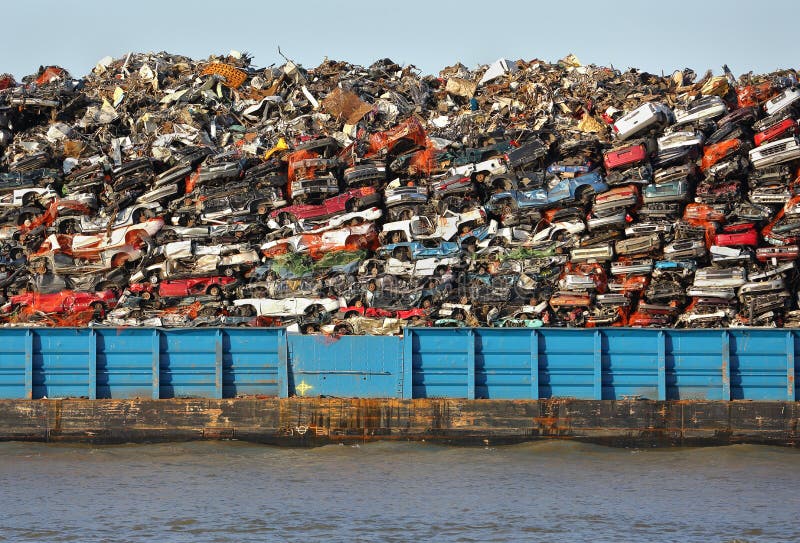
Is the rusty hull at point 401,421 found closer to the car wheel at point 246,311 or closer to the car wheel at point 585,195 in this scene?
the car wheel at point 246,311

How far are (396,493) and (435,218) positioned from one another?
9.45 metres

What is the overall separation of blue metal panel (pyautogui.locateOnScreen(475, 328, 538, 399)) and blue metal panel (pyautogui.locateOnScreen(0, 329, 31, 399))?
852 centimetres

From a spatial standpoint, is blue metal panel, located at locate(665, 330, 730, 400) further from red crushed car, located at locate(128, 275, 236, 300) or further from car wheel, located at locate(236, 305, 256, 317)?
red crushed car, located at locate(128, 275, 236, 300)

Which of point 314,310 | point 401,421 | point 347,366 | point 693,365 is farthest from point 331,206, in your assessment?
point 693,365

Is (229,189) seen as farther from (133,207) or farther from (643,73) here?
(643,73)

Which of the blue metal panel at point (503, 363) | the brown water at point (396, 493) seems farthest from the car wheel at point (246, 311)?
the blue metal panel at point (503, 363)

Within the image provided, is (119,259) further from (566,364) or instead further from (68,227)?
(566,364)

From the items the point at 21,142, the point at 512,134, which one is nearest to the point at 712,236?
the point at 512,134

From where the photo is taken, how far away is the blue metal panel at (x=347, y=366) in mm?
18781

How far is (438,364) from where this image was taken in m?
18.8

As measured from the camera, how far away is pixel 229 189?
24.4m

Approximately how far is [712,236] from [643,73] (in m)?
8.18

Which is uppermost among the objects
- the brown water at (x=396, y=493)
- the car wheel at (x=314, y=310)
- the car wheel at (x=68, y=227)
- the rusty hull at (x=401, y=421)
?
the car wheel at (x=68, y=227)

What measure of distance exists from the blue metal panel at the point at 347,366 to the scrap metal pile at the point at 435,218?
8.08 feet
